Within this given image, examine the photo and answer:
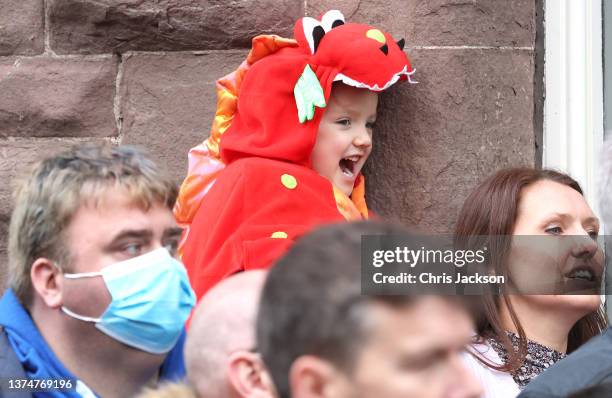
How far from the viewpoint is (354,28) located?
3.76 metres

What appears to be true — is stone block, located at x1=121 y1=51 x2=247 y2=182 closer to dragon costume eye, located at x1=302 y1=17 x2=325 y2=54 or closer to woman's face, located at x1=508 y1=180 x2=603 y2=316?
dragon costume eye, located at x1=302 y1=17 x2=325 y2=54

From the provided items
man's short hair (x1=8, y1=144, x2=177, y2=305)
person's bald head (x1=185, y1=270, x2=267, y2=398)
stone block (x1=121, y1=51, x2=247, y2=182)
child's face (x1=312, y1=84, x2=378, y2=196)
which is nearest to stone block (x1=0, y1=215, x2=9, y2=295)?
stone block (x1=121, y1=51, x2=247, y2=182)

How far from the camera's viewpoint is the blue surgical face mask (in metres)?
2.59

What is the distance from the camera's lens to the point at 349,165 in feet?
12.4

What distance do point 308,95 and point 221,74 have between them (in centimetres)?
45

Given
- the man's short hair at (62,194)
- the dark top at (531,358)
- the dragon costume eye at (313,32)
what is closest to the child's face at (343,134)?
the dragon costume eye at (313,32)

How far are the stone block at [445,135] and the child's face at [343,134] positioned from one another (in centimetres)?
15

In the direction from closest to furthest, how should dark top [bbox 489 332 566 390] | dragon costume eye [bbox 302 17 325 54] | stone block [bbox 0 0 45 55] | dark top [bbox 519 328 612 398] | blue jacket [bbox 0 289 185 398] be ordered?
dark top [bbox 519 328 612 398]
blue jacket [bbox 0 289 185 398]
dark top [bbox 489 332 566 390]
dragon costume eye [bbox 302 17 325 54]
stone block [bbox 0 0 45 55]

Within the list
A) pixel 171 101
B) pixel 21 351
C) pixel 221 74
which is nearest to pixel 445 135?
pixel 221 74

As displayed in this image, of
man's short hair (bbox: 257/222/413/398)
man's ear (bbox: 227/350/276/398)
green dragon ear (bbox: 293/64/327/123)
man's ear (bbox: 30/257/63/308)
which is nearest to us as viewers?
man's short hair (bbox: 257/222/413/398)

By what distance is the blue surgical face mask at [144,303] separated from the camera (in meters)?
2.59

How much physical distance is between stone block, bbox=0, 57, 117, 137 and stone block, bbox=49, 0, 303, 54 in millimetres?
75

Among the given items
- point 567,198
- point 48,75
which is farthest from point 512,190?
point 48,75

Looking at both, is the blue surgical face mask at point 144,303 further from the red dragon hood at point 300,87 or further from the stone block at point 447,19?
the stone block at point 447,19
